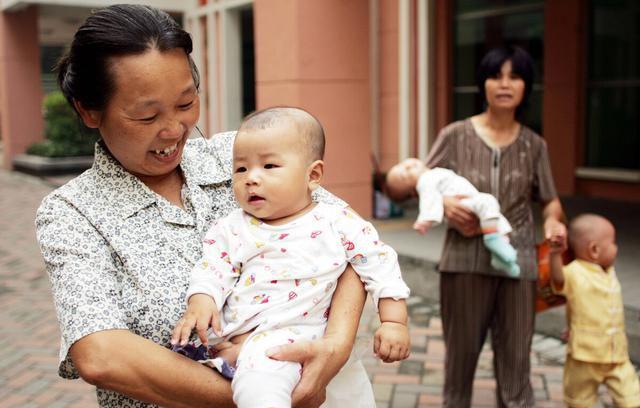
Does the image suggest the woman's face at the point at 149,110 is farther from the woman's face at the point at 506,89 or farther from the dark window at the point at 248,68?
the dark window at the point at 248,68

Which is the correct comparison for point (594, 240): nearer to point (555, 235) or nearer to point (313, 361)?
point (555, 235)

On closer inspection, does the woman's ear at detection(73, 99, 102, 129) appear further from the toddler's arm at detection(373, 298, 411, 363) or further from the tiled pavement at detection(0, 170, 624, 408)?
the tiled pavement at detection(0, 170, 624, 408)

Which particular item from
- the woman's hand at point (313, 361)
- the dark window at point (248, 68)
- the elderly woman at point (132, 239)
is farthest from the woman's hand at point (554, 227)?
the dark window at point (248, 68)

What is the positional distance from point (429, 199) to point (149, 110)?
190 centimetres

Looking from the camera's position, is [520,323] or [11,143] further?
[11,143]

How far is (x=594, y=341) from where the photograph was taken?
139 inches

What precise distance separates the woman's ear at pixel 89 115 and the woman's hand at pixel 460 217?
1972 mm

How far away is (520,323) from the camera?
3607 millimetres

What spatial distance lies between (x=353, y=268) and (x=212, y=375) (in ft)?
1.54

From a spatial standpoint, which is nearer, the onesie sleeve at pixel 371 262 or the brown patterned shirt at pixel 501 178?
the onesie sleeve at pixel 371 262

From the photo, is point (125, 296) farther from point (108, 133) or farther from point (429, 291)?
point (429, 291)

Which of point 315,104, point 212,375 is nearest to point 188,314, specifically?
point 212,375

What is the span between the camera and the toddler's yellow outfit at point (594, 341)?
3.54 meters

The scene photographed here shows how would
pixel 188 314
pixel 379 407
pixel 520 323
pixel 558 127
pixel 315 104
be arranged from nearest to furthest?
pixel 188 314 → pixel 520 323 → pixel 379 407 → pixel 315 104 → pixel 558 127
